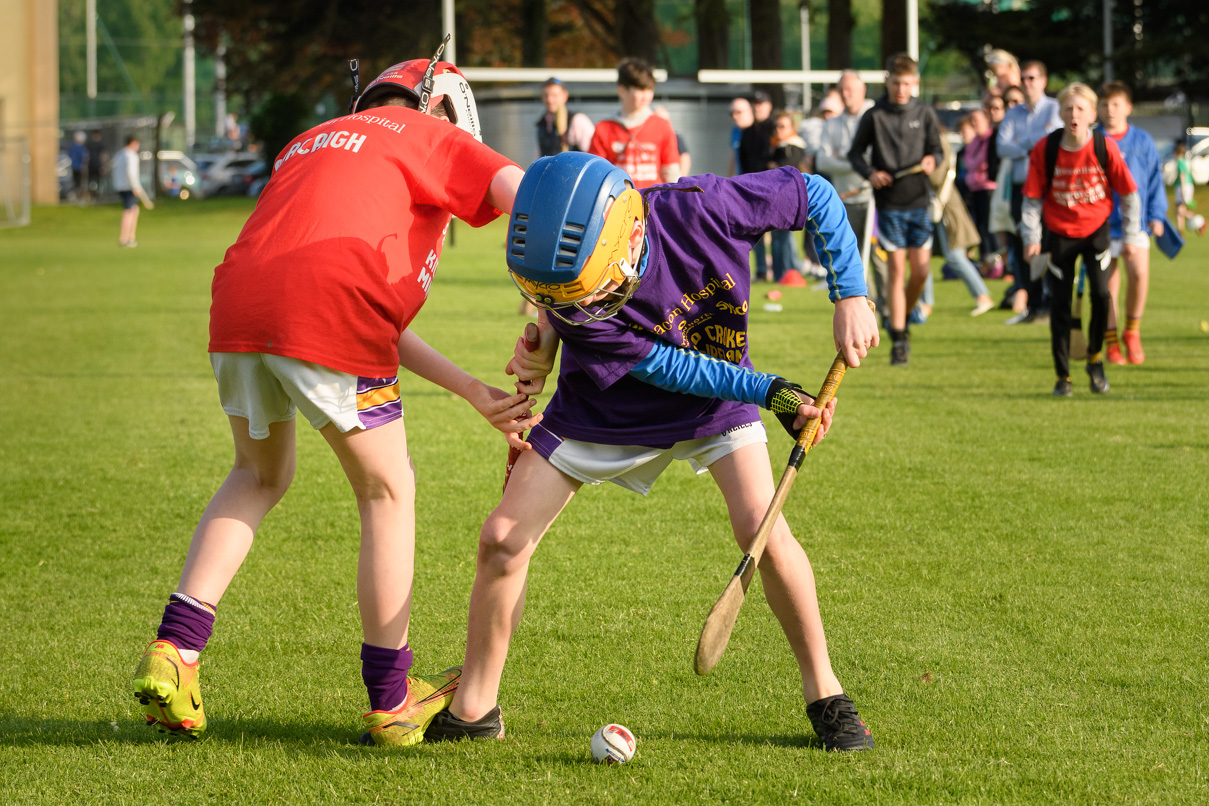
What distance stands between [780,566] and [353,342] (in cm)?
125

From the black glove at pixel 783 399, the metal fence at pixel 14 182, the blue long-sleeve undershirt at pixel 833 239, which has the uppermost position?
the metal fence at pixel 14 182

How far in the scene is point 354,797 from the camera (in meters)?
3.11

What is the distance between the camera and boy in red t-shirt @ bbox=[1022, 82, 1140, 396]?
8.22m

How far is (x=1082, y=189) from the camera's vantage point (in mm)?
8234

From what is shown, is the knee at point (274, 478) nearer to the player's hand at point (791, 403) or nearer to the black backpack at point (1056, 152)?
the player's hand at point (791, 403)

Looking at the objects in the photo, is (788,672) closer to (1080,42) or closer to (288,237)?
(288,237)

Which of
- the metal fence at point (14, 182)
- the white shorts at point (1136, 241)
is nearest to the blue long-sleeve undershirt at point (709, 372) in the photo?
the white shorts at point (1136, 241)

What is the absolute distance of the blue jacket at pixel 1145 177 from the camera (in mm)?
9328

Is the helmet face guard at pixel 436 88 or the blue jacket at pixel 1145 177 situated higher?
the blue jacket at pixel 1145 177

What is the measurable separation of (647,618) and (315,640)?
1127 mm

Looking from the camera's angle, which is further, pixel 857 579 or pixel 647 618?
pixel 857 579

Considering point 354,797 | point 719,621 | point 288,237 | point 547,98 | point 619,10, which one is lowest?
point 354,797

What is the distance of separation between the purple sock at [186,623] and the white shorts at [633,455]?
3.32 ft

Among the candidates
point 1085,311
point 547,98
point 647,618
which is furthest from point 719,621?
point 547,98
